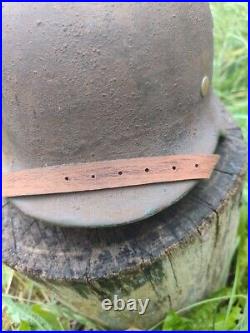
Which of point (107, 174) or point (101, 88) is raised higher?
point (101, 88)

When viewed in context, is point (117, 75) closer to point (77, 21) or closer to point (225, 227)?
point (77, 21)

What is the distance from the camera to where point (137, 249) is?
1.58 meters

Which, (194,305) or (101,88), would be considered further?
(194,305)

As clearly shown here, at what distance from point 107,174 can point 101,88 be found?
0.30m

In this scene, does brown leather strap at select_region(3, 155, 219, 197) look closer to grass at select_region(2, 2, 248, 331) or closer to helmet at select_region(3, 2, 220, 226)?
helmet at select_region(3, 2, 220, 226)

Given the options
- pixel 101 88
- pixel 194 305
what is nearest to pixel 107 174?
pixel 101 88

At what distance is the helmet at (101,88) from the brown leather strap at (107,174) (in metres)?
0.03

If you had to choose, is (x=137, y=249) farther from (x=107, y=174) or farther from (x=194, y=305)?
(x=194, y=305)

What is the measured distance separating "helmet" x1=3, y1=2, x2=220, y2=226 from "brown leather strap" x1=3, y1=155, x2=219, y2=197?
34 mm

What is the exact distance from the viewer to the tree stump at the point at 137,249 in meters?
1.57

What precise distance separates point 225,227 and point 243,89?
65.2 inches

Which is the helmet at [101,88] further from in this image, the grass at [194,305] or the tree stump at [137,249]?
the grass at [194,305]

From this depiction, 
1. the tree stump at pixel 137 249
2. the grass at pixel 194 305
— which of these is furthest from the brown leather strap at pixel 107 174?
the grass at pixel 194 305

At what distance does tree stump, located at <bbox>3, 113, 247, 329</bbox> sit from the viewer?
5.15 ft
